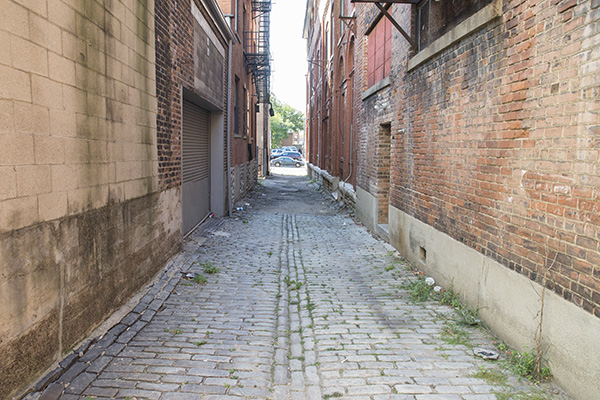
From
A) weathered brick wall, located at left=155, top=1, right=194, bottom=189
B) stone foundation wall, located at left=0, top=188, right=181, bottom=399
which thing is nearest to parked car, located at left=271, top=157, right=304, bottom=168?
weathered brick wall, located at left=155, top=1, right=194, bottom=189

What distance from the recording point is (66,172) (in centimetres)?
360

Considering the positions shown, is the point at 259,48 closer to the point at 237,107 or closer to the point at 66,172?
the point at 237,107

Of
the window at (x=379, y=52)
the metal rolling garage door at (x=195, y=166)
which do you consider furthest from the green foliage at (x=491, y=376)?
the window at (x=379, y=52)

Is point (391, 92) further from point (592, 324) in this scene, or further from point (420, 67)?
point (592, 324)

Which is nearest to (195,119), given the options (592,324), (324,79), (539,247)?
(539,247)

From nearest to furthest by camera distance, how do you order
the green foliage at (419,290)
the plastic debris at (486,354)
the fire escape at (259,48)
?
the plastic debris at (486,354) < the green foliage at (419,290) < the fire escape at (259,48)

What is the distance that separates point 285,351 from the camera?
13.5 ft

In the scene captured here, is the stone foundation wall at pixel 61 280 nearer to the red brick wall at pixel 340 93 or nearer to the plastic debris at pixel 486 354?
the plastic debris at pixel 486 354

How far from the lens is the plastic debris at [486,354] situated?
3858 millimetres

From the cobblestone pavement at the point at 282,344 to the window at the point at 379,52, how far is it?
14.7 ft

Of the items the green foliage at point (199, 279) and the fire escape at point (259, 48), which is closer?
the green foliage at point (199, 279)

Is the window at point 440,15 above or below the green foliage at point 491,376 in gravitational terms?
above

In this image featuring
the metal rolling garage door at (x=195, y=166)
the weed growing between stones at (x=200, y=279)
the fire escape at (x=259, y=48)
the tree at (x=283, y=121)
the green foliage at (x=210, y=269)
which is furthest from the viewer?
the tree at (x=283, y=121)

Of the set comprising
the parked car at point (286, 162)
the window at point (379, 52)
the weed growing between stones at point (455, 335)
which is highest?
the window at point (379, 52)
